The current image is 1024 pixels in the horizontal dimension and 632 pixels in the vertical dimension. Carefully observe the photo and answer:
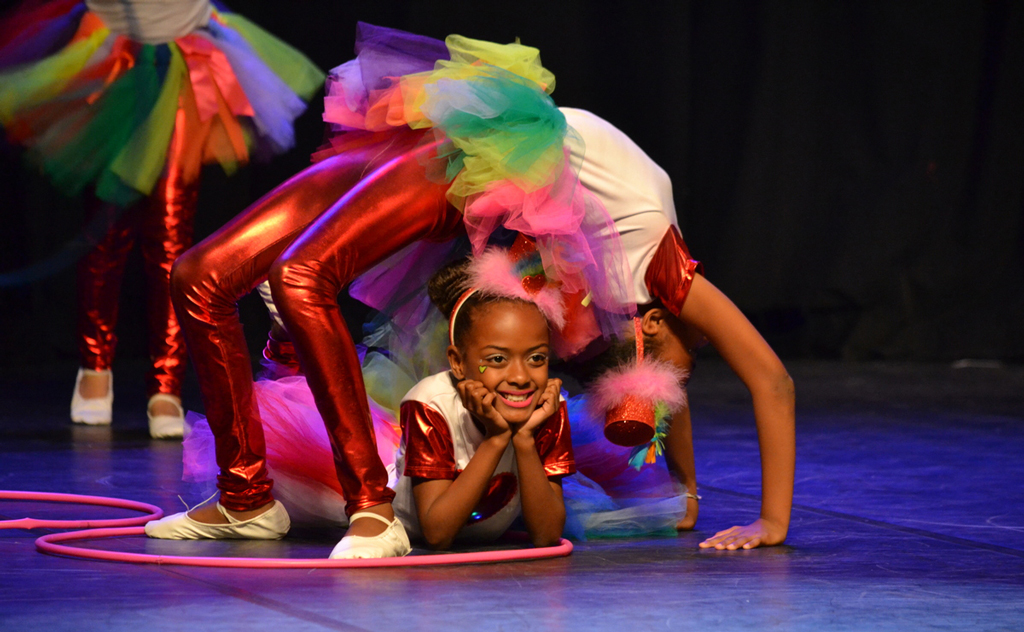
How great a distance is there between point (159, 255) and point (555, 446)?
1.70 meters

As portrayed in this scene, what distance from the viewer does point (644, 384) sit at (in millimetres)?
1959

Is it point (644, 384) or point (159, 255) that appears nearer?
point (644, 384)

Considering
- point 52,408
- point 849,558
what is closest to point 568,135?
point 849,558

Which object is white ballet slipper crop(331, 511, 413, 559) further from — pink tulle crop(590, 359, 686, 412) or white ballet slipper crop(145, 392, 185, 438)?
white ballet slipper crop(145, 392, 185, 438)

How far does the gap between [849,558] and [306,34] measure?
11.7ft

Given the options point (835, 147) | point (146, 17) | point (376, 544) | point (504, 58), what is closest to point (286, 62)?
point (146, 17)

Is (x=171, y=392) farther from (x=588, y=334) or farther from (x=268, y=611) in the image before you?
(x=268, y=611)

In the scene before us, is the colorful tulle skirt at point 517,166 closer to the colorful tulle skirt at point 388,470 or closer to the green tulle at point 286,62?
the colorful tulle skirt at point 388,470

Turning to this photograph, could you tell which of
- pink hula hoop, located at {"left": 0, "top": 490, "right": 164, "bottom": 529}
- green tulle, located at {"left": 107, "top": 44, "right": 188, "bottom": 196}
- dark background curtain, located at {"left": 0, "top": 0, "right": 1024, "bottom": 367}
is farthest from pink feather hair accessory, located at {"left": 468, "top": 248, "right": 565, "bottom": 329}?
dark background curtain, located at {"left": 0, "top": 0, "right": 1024, "bottom": 367}

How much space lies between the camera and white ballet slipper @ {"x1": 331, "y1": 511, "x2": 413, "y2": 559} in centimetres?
174

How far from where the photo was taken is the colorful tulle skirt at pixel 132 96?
305cm

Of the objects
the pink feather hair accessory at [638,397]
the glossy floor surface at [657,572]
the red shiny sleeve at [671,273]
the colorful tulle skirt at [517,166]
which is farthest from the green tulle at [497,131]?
the glossy floor surface at [657,572]

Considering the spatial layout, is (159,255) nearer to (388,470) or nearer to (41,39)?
(41,39)

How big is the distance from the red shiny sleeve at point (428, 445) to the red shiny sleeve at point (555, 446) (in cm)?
13
